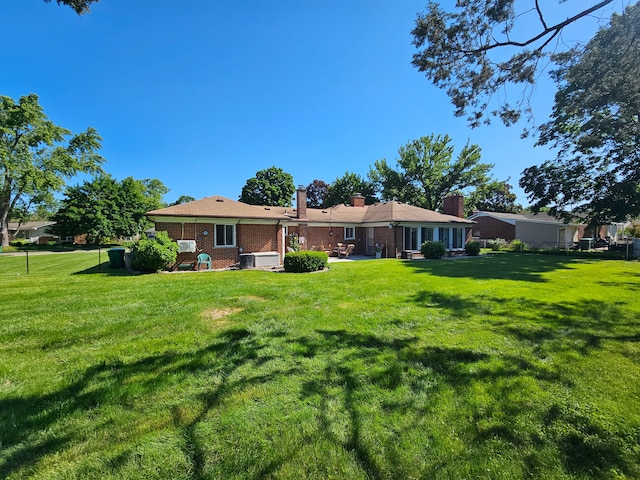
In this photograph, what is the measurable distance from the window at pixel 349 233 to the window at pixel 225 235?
31.7 feet

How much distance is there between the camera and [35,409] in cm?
287

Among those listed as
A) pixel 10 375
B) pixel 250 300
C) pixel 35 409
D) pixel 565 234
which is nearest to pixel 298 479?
pixel 35 409

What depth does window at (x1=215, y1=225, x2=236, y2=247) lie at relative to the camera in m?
14.5

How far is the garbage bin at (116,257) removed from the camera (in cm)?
1327

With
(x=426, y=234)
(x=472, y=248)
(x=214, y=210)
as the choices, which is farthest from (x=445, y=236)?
(x=214, y=210)

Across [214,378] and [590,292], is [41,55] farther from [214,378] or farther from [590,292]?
[590,292]

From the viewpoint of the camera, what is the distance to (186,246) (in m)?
13.1

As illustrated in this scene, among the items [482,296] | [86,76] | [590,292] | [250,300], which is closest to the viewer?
[250,300]

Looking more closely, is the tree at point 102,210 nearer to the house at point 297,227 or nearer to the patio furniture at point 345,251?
the house at point 297,227

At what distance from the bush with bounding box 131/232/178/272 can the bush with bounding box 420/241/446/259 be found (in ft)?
51.2

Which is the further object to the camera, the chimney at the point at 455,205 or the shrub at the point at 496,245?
Result: the shrub at the point at 496,245

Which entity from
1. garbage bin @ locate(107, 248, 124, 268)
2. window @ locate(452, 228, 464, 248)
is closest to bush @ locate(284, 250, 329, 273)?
garbage bin @ locate(107, 248, 124, 268)

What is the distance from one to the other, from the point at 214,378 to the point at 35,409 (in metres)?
1.77

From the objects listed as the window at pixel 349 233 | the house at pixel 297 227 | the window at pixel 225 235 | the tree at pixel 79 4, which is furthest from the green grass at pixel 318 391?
the window at pixel 349 233
